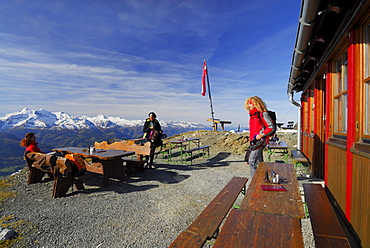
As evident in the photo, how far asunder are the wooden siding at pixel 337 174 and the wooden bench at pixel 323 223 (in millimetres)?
253

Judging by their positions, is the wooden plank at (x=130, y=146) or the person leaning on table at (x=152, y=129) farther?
the person leaning on table at (x=152, y=129)

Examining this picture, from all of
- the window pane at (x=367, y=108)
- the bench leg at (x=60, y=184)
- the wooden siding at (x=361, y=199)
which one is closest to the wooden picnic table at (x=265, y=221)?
the wooden siding at (x=361, y=199)

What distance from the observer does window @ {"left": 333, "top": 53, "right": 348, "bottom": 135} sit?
3.14 m

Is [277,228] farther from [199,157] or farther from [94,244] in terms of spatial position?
[199,157]

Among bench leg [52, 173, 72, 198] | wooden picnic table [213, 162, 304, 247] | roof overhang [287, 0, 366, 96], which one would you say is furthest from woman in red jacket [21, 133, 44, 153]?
roof overhang [287, 0, 366, 96]

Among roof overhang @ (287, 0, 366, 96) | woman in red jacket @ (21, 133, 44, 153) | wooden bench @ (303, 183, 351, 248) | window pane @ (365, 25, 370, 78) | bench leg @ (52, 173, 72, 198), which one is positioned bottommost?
bench leg @ (52, 173, 72, 198)

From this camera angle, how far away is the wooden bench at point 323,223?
180cm

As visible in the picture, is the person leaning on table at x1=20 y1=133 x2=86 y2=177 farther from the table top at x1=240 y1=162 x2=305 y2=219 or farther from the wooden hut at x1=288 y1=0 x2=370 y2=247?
the wooden hut at x1=288 y1=0 x2=370 y2=247

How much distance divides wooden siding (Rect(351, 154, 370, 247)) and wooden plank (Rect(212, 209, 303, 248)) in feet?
2.90

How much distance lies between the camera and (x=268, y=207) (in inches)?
77.4

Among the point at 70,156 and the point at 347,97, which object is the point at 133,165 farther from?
the point at 347,97

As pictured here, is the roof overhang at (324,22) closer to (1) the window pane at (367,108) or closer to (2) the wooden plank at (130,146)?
(1) the window pane at (367,108)

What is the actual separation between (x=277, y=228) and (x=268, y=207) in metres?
0.39

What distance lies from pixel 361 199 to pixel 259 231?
53.4 inches
